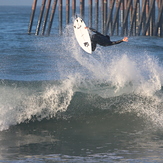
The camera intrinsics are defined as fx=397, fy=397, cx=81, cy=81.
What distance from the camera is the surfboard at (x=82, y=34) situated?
11.3m

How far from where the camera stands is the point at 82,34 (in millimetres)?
11445

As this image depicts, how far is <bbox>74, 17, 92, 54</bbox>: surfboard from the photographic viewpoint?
11258 mm

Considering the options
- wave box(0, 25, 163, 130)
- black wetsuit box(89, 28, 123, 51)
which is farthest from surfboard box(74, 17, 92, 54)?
wave box(0, 25, 163, 130)

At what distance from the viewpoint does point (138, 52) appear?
21484 millimetres

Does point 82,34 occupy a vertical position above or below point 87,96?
above

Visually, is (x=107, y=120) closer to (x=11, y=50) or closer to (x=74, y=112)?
(x=74, y=112)

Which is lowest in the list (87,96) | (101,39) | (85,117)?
(85,117)

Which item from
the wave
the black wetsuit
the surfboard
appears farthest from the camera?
the surfboard

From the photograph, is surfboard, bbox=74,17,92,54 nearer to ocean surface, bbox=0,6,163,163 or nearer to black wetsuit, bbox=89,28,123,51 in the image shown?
black wetsuit, bbox=89,28,123,51

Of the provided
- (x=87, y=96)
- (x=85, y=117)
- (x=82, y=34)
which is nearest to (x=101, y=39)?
(x=82, y=34)

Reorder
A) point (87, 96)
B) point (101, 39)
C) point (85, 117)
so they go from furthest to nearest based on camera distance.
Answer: point (87, 96)
point (101, 39)
point (85, 117)

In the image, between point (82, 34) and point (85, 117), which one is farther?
point (82, 34)

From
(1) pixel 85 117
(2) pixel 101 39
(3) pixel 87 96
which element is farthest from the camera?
(3) pixel 87 96

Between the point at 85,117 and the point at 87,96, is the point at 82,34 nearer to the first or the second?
the point at 87,96
